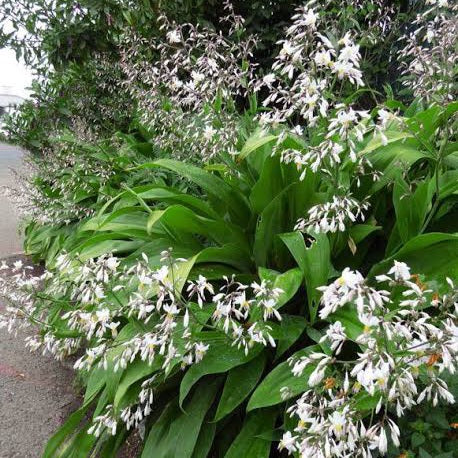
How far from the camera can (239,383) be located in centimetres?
178

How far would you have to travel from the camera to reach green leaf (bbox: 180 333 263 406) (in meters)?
1.72

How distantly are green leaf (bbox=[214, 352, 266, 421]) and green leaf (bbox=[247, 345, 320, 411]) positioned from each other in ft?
0.45

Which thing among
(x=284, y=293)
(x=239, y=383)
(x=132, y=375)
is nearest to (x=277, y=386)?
(x=239, y=383)

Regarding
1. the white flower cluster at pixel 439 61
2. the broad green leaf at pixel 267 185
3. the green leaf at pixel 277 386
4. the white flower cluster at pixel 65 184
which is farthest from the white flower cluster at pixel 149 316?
the white flower cluster at pixel 65 184

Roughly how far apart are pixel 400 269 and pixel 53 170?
4142 mm

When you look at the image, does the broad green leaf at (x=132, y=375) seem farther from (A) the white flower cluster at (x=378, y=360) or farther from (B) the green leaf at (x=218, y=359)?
(A) the white flower cluster at (x=378, y=360)

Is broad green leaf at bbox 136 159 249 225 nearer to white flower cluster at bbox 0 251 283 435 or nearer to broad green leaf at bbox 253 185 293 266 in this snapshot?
broad green leaf at bbox 253 185 293 266

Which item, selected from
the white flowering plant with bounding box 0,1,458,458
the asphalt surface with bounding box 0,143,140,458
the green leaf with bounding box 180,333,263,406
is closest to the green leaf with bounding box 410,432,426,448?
the white flowering plant with bounding box 0,1,458,458

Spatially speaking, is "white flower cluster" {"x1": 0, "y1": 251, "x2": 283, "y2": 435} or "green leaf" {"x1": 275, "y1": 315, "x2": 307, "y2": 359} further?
"green leaf" {"x1": 275, "y1": 315, "x2": 307, "y2": 359}

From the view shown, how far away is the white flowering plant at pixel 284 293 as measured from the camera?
1.17m

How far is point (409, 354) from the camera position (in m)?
1.22

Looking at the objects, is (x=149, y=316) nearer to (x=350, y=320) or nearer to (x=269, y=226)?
(x=350, y=320)

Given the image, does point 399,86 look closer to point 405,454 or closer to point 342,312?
point 342,312

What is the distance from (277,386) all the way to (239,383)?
0.21 meters
